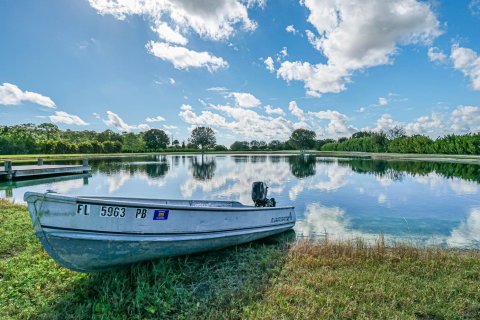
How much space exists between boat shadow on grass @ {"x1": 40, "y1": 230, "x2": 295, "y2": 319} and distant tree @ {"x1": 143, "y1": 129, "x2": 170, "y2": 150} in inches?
4231

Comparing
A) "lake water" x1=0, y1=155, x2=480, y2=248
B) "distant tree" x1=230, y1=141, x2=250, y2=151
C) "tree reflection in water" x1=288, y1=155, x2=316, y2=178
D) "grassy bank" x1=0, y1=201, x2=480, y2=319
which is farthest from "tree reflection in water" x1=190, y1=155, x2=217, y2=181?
"distant tree" x1=230, y1=141, x2=250, y2=151

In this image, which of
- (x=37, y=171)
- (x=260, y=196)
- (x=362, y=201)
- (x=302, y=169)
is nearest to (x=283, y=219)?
(x=260, y=196)

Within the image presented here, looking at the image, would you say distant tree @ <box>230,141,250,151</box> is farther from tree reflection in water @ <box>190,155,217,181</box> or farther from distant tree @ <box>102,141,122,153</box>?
tree reflection in water @ <box>190,155,217,181</box>

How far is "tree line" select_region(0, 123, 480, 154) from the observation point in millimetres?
63769

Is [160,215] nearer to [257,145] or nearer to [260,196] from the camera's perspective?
[260,196]

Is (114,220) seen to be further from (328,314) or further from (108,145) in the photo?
(108,145)

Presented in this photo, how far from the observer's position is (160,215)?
536 centimetres

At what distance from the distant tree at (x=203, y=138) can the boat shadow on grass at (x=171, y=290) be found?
10864 cm

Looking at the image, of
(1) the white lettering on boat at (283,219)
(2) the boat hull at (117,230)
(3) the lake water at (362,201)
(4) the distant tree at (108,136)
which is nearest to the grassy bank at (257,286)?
(2) the boat hull at (117,230)

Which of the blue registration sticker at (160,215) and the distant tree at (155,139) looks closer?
the blue registration sticker at (160,215)

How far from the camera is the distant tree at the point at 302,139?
122375 millimetres

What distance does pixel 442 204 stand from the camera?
14.3 meters

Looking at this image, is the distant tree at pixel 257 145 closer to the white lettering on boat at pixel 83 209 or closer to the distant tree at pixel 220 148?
the distant tree at pixel 220 148

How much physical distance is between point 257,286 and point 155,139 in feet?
360
